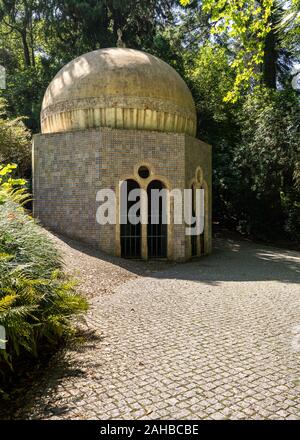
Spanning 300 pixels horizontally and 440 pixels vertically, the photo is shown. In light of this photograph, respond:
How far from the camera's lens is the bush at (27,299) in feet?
12.6

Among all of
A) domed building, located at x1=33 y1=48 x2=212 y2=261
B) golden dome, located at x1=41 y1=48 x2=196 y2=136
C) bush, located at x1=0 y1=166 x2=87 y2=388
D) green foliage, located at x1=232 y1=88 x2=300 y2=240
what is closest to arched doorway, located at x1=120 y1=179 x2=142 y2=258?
domed building, located at x1=33 y1=48 x2=212 y2=261

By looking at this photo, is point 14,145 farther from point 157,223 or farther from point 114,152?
point 157,223

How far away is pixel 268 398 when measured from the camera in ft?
11.7

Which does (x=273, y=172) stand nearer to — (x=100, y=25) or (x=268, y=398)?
(x=100, y=25)

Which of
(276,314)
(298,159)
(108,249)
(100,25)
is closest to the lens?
(276,314)

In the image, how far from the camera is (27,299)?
13.7 ft

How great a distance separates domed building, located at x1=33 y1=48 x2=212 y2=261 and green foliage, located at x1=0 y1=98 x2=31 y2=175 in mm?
4238

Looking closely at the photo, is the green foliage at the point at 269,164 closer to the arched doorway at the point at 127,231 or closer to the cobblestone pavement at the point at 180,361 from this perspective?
the arched doorway at the point at 127,231

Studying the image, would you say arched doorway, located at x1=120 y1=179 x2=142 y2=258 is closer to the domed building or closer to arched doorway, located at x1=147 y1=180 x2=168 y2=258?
the domed building

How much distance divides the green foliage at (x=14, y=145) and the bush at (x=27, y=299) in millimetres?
13030

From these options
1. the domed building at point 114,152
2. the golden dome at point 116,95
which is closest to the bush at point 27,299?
the domed building at point 114,152

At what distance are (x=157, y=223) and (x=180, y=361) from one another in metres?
8.99

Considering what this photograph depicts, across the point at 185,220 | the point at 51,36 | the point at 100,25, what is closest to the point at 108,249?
the point at 185,220

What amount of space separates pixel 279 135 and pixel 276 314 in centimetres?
1412
